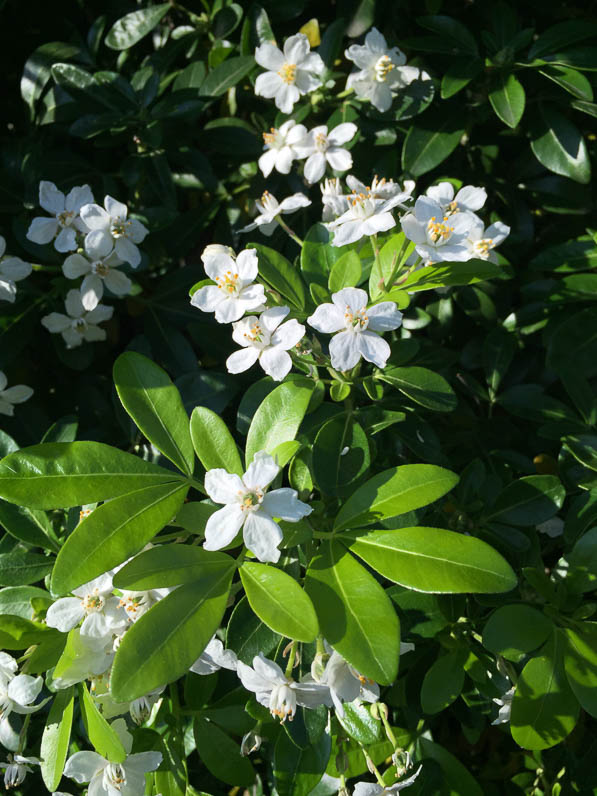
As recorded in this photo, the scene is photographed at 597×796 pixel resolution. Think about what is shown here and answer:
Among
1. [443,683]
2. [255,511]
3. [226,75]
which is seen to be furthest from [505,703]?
[226,75]

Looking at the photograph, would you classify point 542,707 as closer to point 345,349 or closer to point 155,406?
point 345,349

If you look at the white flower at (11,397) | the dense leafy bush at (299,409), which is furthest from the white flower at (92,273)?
the white flower at (11,397)

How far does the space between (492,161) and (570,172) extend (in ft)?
0.81

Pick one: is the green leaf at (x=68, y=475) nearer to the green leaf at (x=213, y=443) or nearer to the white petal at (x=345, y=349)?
the green leaf at (x=213, y=443)

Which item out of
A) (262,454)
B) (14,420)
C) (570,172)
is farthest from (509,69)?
(14,420)

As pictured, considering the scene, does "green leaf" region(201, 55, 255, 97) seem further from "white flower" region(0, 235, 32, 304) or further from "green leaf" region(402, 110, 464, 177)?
"white flower" region(0, 235, 32, 304)

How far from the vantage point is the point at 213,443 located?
98 cm

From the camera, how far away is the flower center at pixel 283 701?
0.91 meters

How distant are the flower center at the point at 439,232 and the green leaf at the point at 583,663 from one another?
0.63 meters

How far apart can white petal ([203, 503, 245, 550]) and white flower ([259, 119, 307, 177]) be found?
2.72 ft

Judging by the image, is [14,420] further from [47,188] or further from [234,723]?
[234,723]

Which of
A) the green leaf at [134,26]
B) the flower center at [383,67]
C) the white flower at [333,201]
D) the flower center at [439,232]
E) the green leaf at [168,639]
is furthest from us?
the green leaf at [134,26]

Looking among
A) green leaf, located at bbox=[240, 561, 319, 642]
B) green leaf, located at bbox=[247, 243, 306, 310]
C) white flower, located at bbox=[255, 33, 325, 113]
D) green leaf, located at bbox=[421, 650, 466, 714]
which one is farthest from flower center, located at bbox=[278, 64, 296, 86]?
green leaf, located at bbox=[421, 650, 466, 714]

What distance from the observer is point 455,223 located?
42.5 inches
